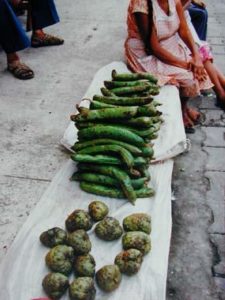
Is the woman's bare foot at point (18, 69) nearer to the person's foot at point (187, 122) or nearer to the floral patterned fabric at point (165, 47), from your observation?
the floral patterned fabric at point (165, 47)

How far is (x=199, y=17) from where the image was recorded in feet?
17.9

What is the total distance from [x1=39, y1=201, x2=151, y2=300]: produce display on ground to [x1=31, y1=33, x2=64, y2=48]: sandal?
3818 mm

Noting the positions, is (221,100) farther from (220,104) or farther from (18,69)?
(18,69)

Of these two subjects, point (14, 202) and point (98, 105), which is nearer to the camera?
point (14, 202)

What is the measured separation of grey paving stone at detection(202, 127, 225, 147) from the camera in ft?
14.2

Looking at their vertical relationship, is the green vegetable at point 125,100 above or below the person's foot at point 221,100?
above

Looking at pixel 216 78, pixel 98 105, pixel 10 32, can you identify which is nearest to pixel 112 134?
pixel 98 105

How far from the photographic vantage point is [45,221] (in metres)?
2.78

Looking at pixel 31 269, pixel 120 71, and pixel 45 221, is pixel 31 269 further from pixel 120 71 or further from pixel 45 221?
pixel 120 71

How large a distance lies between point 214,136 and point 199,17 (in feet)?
6.09

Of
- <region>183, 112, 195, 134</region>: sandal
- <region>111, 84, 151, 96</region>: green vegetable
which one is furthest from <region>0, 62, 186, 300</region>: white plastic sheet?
<region>183, 112, 195, 134</region>: sandal

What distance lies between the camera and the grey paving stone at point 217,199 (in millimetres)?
3253

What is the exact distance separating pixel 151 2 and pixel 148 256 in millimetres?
2781

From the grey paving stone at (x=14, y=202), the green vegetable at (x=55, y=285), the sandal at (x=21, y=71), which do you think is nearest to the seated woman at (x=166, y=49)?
the sandal at (x=21, y=71)
